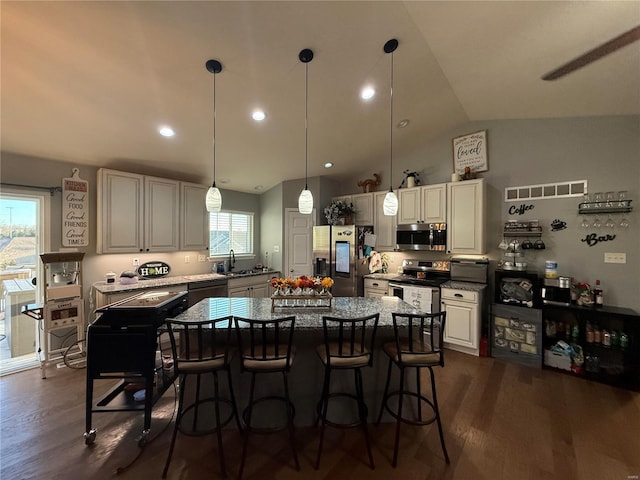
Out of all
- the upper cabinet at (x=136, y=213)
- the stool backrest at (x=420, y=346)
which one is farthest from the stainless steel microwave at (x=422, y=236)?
the upper cabinet at (x=136, y=213)

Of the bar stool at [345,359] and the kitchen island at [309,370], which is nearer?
the bar stool at [345,359]

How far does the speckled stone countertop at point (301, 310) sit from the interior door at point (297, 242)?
7.51 feet

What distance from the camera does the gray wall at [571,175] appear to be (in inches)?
115

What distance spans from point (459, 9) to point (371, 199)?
2863 millimetres

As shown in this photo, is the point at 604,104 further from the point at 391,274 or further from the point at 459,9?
the point at 391,274

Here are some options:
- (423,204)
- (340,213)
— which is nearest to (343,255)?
(340,213)

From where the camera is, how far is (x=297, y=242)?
4.97 meters

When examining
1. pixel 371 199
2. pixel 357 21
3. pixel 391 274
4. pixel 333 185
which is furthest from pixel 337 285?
pixel 357 21

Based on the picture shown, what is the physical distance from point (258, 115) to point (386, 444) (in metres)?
3.37

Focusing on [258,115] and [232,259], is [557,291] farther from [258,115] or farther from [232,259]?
[232,259]


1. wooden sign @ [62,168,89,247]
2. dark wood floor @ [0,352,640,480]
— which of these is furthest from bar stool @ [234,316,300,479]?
wooden sign @ [62,168,89,247]

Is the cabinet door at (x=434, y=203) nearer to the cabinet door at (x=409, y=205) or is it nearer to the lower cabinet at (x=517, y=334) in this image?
the cabinet door at (x=409, y=205)

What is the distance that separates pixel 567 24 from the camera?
1.90 m

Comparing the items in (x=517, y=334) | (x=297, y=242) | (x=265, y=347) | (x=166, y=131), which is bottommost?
(x=517, y=334)
